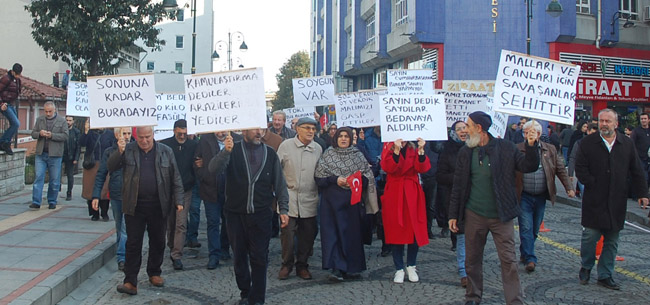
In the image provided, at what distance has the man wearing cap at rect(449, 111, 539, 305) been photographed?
566cm

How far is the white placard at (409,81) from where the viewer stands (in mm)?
11180

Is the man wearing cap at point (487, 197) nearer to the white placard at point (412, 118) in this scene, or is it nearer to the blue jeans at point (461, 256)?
the blue jeans at point (461, 256)

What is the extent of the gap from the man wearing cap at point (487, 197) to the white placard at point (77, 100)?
7174mm

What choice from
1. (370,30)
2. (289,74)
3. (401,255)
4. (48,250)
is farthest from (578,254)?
(289,74)

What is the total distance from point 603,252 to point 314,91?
7.74 meters

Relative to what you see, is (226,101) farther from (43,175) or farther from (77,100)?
(43,175)

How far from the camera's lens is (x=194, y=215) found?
28.4 feet

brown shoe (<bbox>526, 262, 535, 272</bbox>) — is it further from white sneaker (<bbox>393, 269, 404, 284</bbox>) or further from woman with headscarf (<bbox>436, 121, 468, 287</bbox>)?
white sneaker (<bbox>393, 269, 404, 284</bbox>)

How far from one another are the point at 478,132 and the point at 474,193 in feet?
1.89

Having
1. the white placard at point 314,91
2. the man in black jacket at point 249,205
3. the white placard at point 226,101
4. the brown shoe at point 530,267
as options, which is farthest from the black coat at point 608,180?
the white placard at point 314,91

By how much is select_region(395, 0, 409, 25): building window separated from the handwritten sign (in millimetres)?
22945

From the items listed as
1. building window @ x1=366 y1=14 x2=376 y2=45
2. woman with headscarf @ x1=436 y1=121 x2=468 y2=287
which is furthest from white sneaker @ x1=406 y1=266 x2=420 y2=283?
building window @ x1=366 y1=14 x2=376 y2=45

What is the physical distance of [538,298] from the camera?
6.37 meters

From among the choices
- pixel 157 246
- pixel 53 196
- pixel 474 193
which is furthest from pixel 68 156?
pixel 474 193
